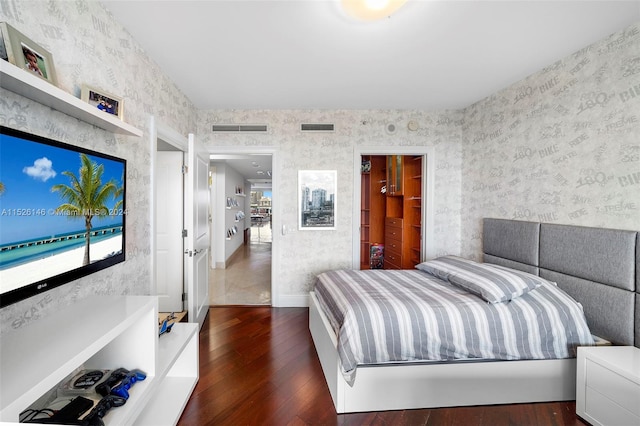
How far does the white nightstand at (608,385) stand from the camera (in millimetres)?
1446

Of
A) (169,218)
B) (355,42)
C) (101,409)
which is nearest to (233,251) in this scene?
(169,218)

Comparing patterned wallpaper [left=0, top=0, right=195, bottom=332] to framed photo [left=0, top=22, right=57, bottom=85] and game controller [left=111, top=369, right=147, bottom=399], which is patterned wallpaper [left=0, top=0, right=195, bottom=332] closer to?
framed photo [left=0, top=22, right=57, bottom=85]

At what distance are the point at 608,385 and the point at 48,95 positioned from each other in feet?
10.6

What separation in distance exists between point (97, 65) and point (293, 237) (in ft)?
8.23

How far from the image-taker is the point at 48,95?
1.10 metres

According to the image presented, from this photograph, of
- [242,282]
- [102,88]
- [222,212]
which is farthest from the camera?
[222,212]

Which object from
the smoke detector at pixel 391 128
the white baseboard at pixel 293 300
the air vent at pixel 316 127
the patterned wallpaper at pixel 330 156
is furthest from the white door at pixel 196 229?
the smoke detector at pixel 391 128

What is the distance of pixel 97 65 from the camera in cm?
165

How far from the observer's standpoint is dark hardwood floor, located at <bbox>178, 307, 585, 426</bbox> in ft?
5.58

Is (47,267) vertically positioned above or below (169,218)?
below

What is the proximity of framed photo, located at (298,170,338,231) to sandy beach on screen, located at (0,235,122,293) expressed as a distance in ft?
7.29

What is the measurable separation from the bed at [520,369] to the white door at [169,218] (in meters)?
2.27

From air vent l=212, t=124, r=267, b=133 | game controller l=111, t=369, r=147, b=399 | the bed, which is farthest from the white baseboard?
air vent l=212, t=124, r=267, b=133

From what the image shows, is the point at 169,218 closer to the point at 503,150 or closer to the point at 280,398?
the point at 280,398
